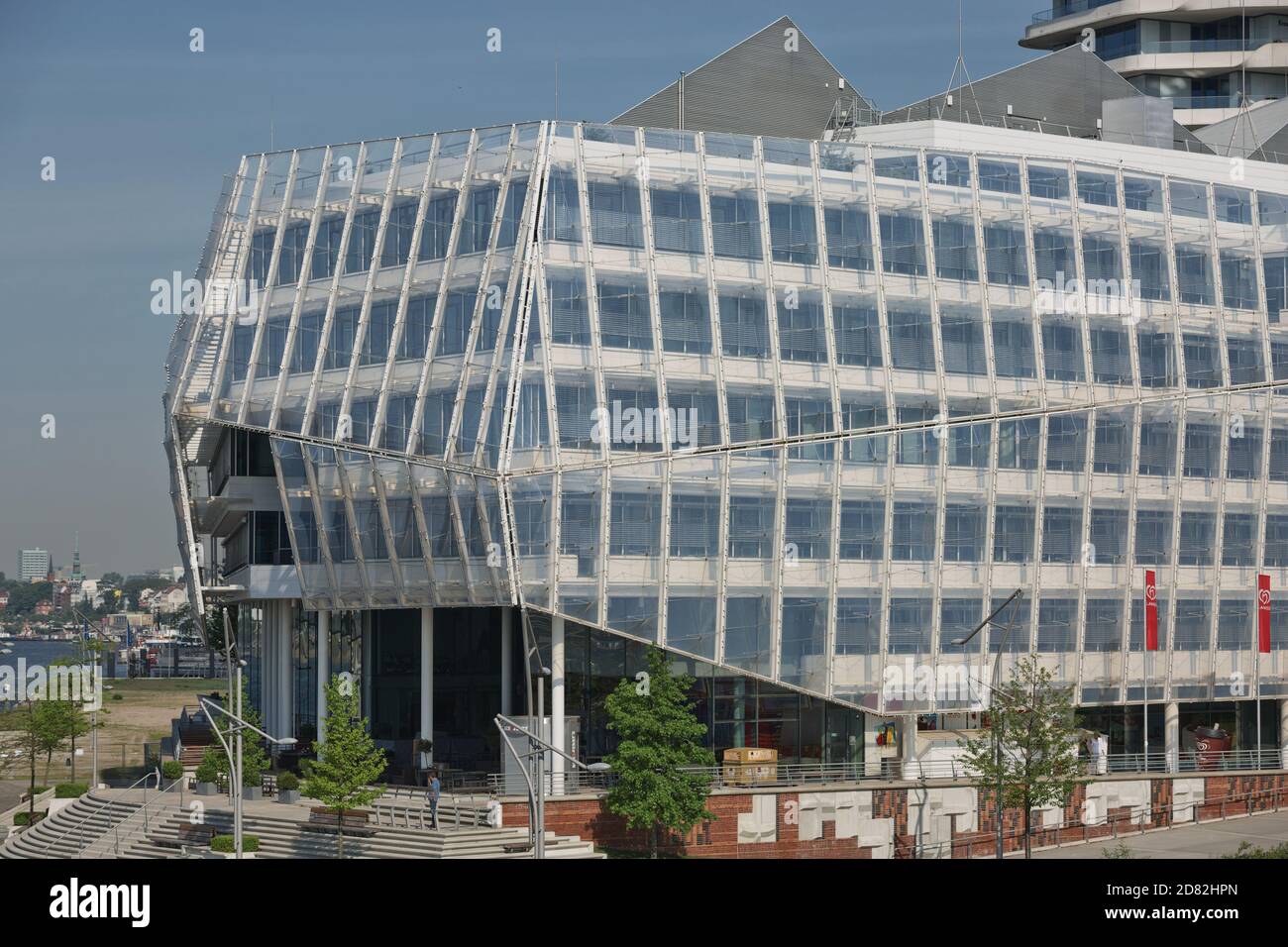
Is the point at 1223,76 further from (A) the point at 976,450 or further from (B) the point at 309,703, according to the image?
(B) the point at 309,703

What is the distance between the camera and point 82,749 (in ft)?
356

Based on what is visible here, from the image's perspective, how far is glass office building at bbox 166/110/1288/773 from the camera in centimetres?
5834

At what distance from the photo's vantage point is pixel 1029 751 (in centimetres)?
5631

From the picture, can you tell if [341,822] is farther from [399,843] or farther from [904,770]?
[904,770]

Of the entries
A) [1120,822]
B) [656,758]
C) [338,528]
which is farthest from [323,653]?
[1120,822]

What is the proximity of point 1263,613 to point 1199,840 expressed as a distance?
14.0 meters

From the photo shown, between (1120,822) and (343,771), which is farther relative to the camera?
(1120,822)

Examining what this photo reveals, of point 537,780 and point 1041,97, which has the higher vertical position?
point 1041,97

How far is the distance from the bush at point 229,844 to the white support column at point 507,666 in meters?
12.8

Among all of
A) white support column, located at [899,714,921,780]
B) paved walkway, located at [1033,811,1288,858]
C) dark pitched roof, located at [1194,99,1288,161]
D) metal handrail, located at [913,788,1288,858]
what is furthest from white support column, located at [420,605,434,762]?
dark pitched roof, located at [1194,99,1288,161]

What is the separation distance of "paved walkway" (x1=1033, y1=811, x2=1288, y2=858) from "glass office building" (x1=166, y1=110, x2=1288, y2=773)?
18.8 ft

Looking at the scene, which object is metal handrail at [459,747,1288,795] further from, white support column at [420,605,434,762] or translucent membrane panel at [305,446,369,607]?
translucent membrane panel at [305,446,369,607]

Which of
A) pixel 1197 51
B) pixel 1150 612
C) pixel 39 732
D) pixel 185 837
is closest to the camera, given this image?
pixel 185 837

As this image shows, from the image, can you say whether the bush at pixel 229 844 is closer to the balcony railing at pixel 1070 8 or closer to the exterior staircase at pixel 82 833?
the exterior staircase at pixel 82 833
